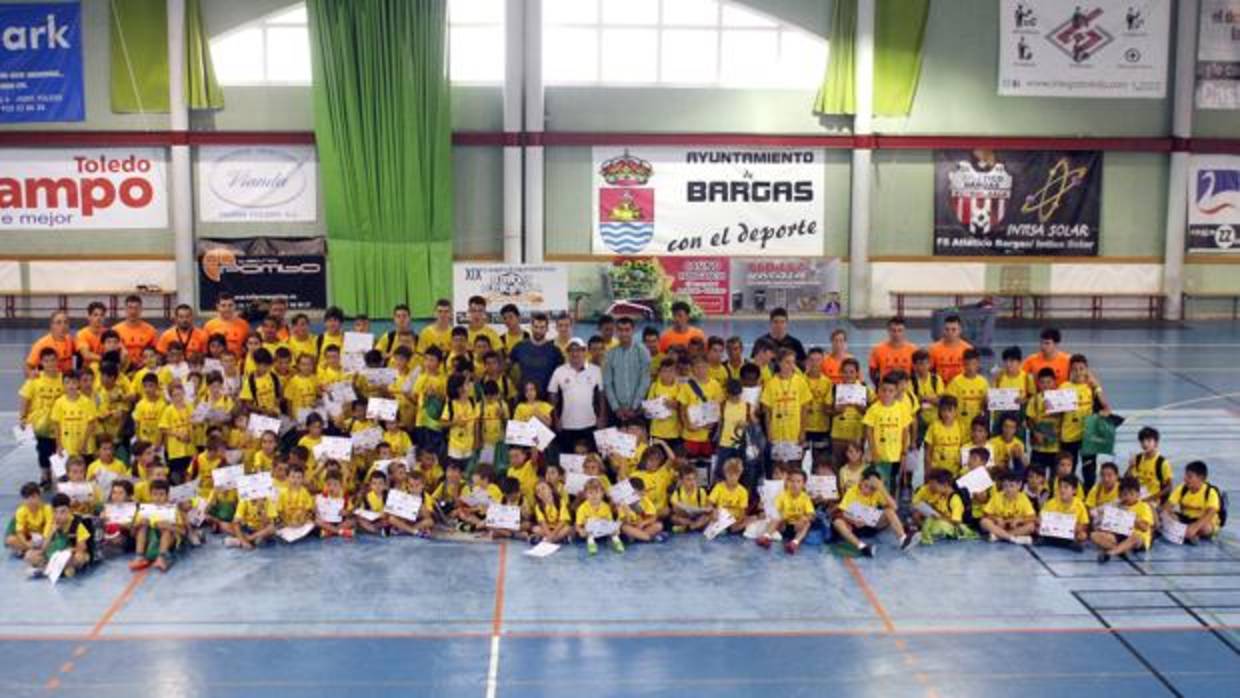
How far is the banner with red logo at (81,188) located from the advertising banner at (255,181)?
96 cm

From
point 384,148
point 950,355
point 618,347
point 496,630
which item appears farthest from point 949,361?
point 384,148

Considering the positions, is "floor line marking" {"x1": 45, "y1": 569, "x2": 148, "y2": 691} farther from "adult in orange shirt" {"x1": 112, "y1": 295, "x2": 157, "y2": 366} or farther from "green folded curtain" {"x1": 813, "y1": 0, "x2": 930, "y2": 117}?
"green folded curtain" {"x1": 813, "y1": 0, "x2": 930, "y2": 117}

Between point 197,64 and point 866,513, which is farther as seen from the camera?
point 197,64

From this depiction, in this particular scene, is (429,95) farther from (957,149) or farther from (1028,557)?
(1028,557)

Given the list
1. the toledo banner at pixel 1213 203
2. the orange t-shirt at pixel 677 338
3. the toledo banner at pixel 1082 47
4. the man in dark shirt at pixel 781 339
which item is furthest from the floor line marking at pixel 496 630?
the toledo banner at pixel 1213 203

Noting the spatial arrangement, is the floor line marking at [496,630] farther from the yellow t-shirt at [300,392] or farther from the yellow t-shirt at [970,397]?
the yellow t-shirt at [970,397]

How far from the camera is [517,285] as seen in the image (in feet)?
67.7

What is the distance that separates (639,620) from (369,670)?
2578 millimetres

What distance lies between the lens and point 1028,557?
14.9 meters

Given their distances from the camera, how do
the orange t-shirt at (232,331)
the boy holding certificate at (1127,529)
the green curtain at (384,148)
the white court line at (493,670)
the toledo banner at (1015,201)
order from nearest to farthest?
1. the white court line at (493,670)
2. the boy holding certificate at (1127,529)
3. the orange t-shirt at (232,331)
4. the green curtain at (384,148)
5. the toledo banner at (1015,201)

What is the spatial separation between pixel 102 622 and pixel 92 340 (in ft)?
18.3

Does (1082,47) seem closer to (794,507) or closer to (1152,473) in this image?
(1152,473)

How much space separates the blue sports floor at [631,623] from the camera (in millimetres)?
11703

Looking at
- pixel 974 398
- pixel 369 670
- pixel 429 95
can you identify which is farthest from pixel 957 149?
pixel 369 670
